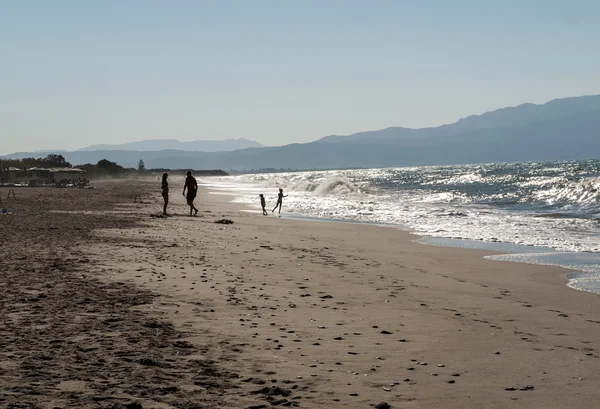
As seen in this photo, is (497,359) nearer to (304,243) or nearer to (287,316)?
(287,316)

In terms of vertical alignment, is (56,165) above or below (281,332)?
above

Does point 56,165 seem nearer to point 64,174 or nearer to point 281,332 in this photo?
point 64,174

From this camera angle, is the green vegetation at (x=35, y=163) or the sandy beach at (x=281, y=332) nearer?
the sandy beach at (x=281, y=332)

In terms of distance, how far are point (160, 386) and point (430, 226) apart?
2314cm

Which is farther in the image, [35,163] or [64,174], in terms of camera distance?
[35,163]

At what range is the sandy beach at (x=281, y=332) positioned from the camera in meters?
5.66

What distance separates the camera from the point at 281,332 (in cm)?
788

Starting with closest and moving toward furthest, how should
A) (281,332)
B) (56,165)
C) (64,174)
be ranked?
(281,332) → (64,174) → (56,165)

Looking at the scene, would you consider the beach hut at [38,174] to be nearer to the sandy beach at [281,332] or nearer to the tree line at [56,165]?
the tree line at [56,165]

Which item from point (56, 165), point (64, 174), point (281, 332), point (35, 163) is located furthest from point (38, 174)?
point (281, 332)

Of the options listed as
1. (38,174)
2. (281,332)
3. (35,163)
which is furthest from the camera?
(35,163)

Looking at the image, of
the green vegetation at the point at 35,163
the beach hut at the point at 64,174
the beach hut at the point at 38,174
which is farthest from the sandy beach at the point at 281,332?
the green vegetation at the point at 35,163

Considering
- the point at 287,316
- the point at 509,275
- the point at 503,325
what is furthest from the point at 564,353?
the point at 509,275

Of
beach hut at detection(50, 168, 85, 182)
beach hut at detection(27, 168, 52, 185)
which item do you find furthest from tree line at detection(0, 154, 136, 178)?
beach hut at detection(50, 168, 85, 182)
